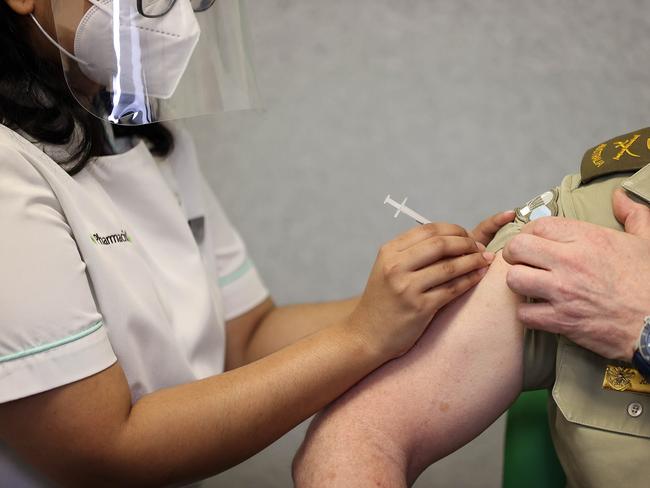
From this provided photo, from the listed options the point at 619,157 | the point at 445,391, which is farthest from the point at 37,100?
the point at 619,157

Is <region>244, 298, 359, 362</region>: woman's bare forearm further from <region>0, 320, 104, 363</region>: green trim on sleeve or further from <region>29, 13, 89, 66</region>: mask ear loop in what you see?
<region>29, 13, 89, 66</region>: mask ear loop

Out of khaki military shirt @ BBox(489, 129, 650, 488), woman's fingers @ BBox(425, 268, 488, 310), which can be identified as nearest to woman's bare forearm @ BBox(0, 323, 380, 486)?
woman's fingers @ BBox(425, 268, 488, 310)

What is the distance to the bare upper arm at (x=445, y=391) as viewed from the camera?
995mm

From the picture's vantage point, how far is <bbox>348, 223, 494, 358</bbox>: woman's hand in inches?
38.9

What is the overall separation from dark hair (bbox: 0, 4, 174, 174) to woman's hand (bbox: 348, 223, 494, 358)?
53 centimetres

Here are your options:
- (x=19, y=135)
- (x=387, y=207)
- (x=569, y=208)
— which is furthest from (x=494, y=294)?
(x=387, y=207)

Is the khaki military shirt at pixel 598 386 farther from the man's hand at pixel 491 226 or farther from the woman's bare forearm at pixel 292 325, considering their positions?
the woman's bare forearm at pixel 292 325

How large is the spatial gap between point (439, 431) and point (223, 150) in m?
1.50

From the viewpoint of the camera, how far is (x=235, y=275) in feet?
5.29

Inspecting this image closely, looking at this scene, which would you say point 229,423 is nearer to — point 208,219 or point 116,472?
point 116,472

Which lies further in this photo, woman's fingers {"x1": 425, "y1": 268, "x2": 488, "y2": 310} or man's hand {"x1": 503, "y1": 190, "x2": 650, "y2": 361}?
woman's fingers {"x1": 425, "y1": 268, "x2": 488, "y2": 310}

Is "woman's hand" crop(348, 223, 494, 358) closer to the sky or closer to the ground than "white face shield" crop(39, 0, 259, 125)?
closer to the ground

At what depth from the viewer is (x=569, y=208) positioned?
1043mm

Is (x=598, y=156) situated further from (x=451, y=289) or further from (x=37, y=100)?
(x=37, y=100)
